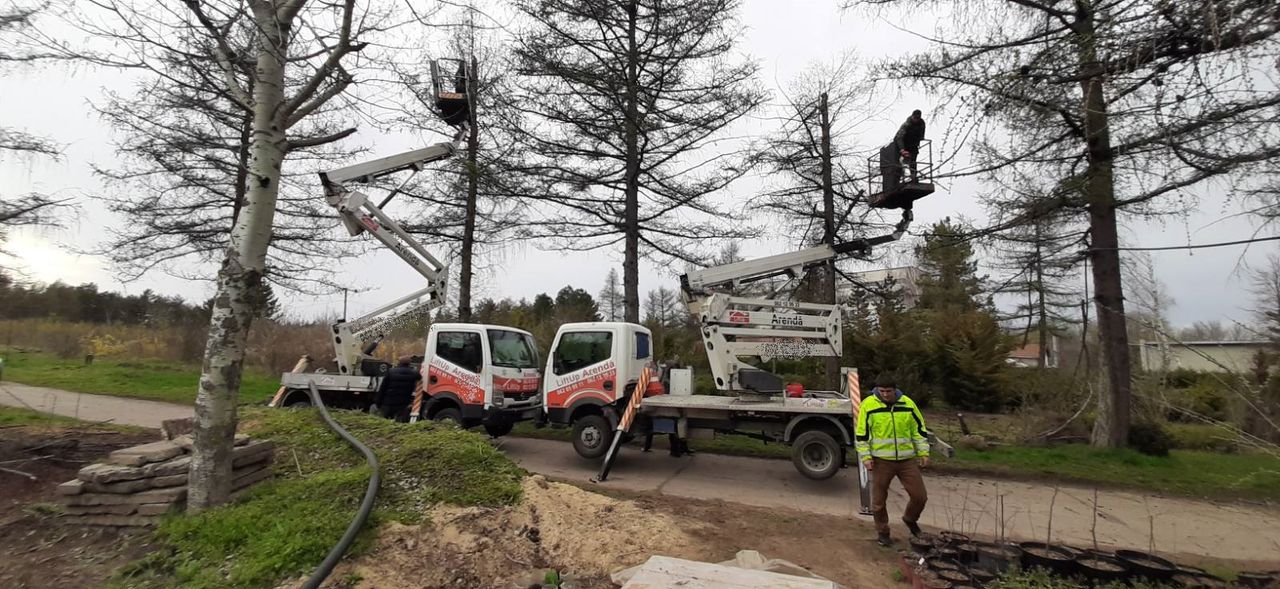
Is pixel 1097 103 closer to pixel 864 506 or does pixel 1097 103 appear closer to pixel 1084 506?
pixel 864 506

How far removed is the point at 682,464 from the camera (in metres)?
10.0

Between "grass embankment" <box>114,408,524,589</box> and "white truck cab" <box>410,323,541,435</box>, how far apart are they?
232 centimetres

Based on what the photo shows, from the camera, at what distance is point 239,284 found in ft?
17.2

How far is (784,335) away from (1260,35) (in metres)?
6.82

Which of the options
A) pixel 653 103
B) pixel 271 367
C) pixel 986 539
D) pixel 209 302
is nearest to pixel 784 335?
pixel 986 539

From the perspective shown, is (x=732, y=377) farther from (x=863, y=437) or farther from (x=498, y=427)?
(x=498, y=427)

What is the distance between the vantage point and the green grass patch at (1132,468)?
862 cm

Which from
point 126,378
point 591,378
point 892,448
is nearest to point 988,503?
point 892,448

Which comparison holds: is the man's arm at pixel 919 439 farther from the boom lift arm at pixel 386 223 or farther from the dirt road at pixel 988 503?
the boom lift arm at pixel 386 223

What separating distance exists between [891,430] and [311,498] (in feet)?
17.8

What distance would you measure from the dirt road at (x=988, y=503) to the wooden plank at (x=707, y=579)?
3.32 meters

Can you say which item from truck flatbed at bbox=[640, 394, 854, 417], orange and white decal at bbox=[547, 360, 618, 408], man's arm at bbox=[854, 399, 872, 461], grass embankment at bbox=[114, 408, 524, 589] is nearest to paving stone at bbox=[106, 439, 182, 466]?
grass embankment at bbox=[114, 408, 524, 589]

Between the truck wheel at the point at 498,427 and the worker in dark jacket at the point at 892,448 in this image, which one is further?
the truck wheel at the point at 498,427

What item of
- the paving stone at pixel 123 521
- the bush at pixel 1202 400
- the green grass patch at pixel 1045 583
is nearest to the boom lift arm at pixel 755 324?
the green grass patch at pixel 1045 583
